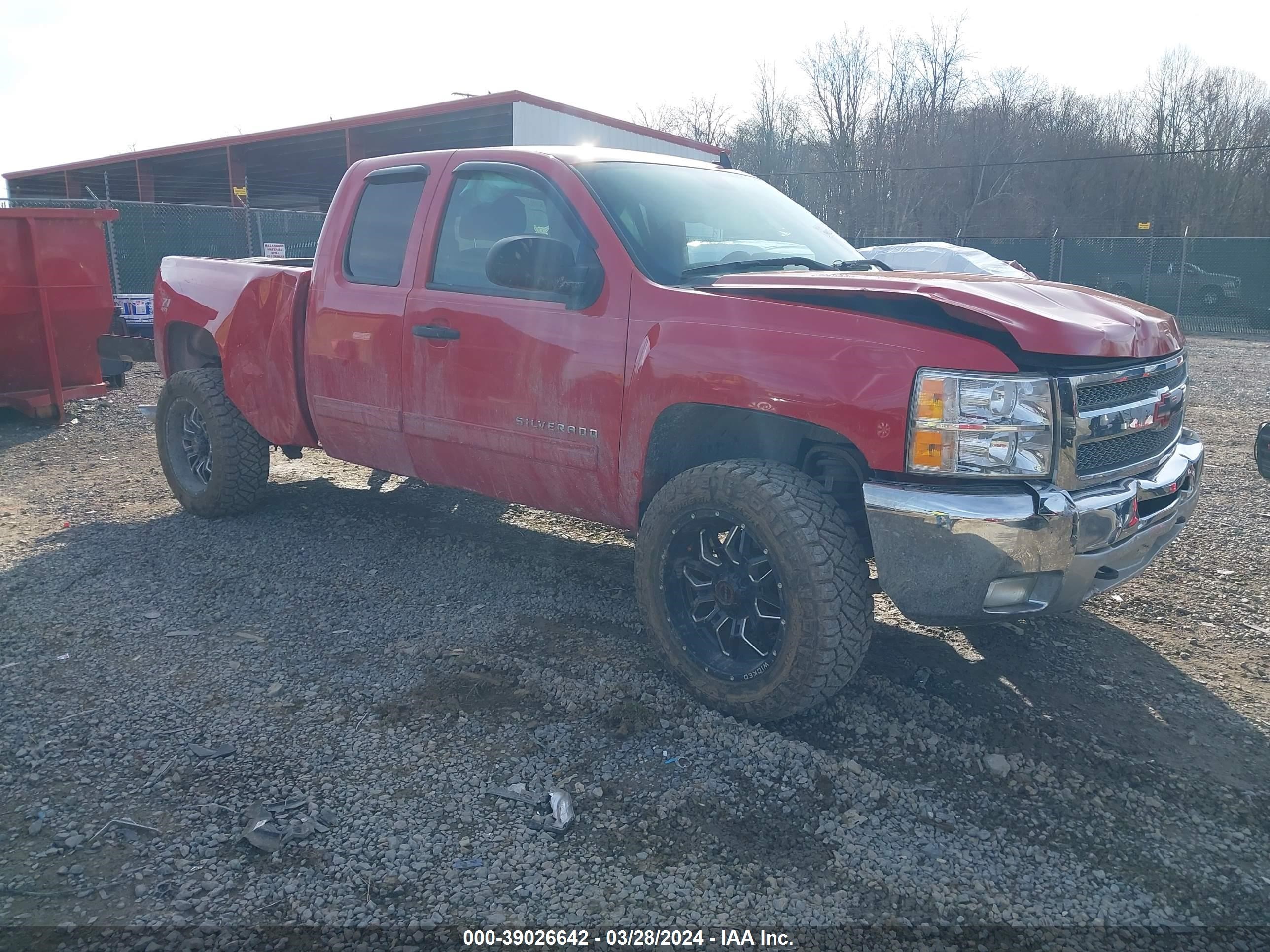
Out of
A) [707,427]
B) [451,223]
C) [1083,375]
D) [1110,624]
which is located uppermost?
[451,223]

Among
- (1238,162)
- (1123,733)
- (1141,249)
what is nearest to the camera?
(1123,733)

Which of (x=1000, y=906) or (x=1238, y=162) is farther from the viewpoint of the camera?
(x=1238, y=162)

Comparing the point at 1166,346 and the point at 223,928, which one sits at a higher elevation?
the point at 1166,346

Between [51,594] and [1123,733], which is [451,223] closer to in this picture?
[51,594]

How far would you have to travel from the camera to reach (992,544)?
2963 millimetres

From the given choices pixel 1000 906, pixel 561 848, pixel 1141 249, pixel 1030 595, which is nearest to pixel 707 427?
pixel 1030 595

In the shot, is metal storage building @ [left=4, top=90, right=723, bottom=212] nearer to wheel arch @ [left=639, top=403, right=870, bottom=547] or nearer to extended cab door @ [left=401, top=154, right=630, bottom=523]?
extended cab door @ [left=401, top=154, right=630, bottom=523]

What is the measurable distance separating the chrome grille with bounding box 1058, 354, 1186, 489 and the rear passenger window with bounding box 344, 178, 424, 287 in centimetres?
311

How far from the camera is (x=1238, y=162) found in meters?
36.8

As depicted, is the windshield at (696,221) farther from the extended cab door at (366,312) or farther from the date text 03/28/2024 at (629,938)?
the date text 03/28/2024 at (629,938)

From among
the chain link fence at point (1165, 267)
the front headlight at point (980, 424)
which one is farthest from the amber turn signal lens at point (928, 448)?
the chain link fence at point (1165, 267)

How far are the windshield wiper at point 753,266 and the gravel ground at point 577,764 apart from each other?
1605mm

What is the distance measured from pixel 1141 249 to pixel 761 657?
2595 cm

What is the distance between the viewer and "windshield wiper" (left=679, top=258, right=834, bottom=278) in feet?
12.8
